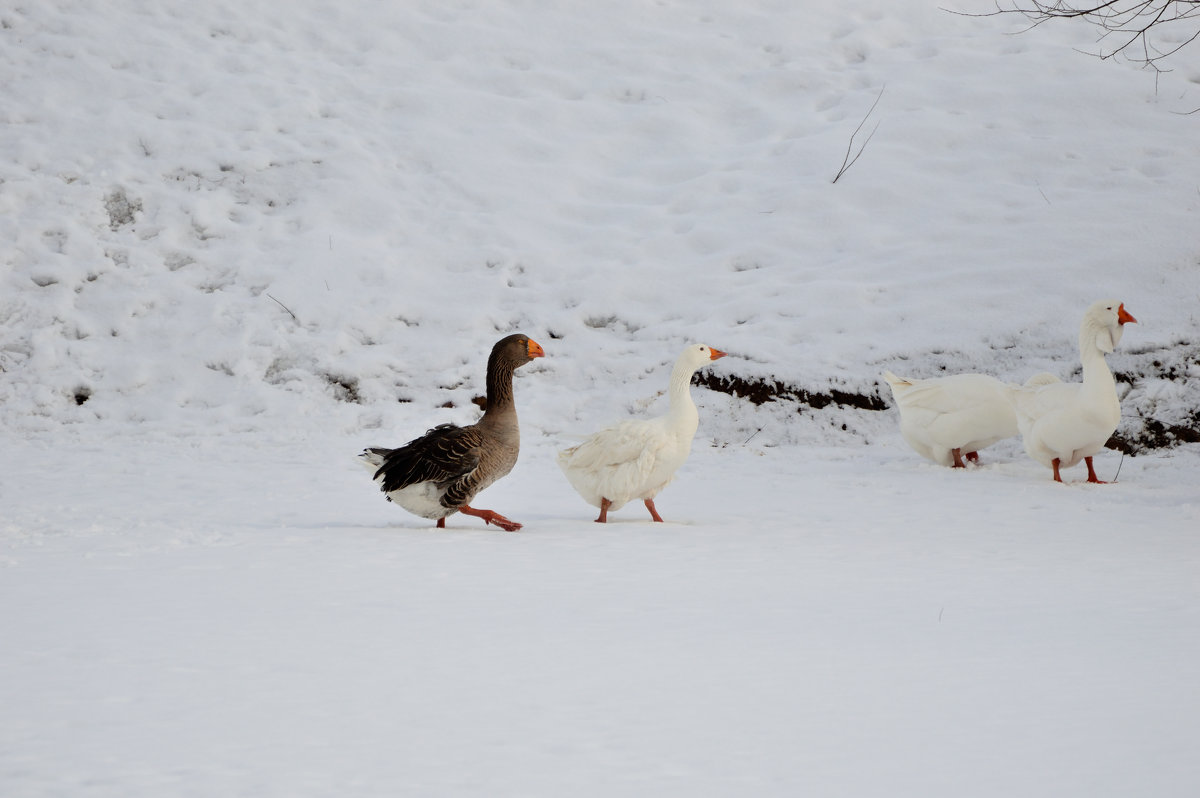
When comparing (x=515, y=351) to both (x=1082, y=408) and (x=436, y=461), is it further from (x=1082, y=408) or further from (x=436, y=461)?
(x=1082, y=408)

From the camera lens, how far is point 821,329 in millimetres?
9055

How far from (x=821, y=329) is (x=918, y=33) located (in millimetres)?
6107

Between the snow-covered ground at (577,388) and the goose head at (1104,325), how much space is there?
89 cm

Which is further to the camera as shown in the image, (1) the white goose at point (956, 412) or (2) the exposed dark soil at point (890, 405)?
(2) the exposed dark soil at point (890, 405)

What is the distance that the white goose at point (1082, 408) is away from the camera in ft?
21.3

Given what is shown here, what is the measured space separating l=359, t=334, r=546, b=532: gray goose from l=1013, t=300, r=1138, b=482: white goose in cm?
333

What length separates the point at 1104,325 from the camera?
22.5 feet

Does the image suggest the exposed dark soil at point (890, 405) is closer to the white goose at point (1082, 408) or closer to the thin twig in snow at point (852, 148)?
the white goose at point (1082, 408)

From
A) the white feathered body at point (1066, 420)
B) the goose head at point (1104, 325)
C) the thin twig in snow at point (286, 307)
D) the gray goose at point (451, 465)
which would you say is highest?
the thin twig in snow at point (286, 307)

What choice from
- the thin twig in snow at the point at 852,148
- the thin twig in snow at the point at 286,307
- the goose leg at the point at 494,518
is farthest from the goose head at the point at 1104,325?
the thin twig in snow at the point at 286,307

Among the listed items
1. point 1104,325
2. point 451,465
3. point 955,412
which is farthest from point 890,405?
point 451,465

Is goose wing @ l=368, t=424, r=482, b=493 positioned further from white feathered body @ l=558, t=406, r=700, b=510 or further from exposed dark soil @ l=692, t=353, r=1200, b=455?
exposed dark soil @ l=692, t=353, r=1200, b=455

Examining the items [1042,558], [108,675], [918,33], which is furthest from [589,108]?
[108,675]

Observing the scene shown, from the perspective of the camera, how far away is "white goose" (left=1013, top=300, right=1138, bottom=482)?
6.48 meters
